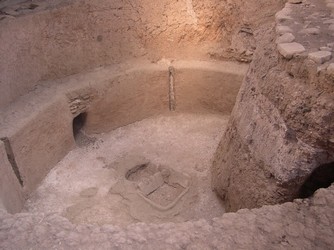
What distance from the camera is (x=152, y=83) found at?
176 inches

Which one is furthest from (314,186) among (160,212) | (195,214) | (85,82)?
(85,82)

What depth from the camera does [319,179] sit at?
7.96ft

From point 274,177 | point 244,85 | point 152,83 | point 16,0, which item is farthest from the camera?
point 152,83

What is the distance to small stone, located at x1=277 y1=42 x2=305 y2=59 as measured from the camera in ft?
8.02

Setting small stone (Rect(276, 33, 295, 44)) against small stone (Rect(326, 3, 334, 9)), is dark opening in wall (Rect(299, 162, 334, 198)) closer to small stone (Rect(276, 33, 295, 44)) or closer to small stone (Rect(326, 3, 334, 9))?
small stone (Rect(276, 33, 295, 44))

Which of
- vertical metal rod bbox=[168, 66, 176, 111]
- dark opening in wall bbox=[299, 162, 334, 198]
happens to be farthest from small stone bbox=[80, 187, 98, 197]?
dark opening in wall bbox=[299, 162, 334, 198]

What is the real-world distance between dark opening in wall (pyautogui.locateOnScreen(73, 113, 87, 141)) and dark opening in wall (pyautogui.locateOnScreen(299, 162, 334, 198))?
2.63 meters

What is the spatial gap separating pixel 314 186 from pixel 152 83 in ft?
8.15

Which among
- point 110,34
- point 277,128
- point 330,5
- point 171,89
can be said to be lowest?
point 171,89

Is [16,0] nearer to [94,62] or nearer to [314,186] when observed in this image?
[94,62]

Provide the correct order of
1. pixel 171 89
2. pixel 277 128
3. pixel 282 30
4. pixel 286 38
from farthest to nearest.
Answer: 1. pixel 171 89
2. pixel 282 30
3. pixel 286 38
4. pixel 277 128

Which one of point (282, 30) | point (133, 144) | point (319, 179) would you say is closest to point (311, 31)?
point (282, 30)

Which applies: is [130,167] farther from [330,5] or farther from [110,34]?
[330,5]

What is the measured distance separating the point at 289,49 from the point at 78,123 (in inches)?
104
